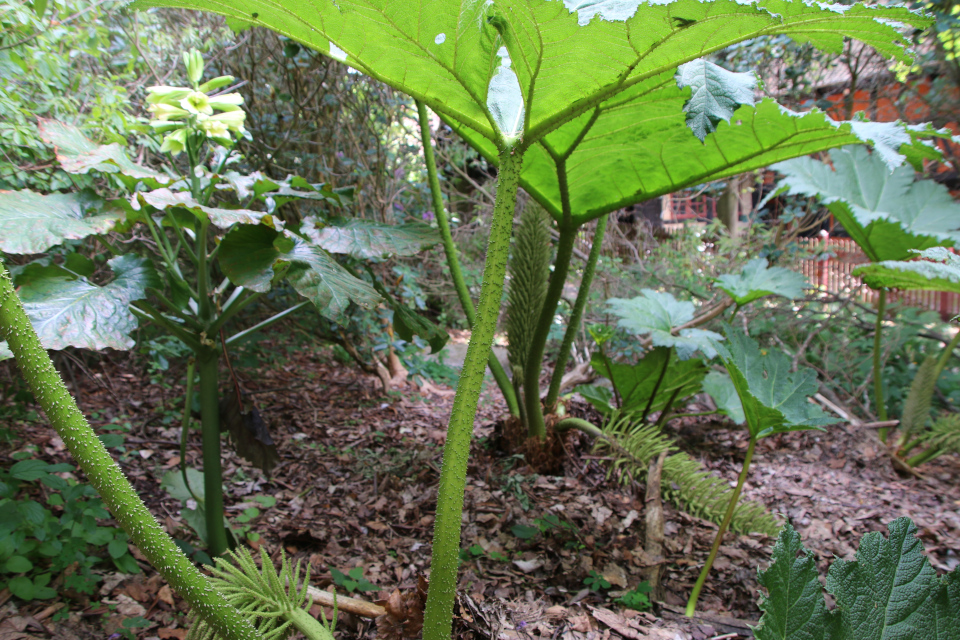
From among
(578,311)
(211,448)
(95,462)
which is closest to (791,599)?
(95,462)

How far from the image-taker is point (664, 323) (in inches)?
88.3

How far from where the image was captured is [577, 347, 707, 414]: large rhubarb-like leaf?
231cm

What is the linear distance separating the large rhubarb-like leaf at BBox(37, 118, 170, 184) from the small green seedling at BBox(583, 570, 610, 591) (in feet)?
5.24

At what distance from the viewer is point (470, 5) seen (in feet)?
2.63

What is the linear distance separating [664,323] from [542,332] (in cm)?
69

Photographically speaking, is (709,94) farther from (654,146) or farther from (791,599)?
(654,146)

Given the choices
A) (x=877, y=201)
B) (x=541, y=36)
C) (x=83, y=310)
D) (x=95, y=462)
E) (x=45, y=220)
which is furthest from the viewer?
(x=877, y=201)

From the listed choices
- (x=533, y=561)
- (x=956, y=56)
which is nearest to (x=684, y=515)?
(x=533, y=561)

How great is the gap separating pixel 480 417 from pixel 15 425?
219 cm

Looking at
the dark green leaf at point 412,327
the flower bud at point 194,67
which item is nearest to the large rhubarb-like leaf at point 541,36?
the flower bud at point 194,67

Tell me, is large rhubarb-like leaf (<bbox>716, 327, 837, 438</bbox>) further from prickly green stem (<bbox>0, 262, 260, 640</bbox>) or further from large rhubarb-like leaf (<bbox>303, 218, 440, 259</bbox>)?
prickly green stem (<bbox>0, 262, 260, 640</bbox>)

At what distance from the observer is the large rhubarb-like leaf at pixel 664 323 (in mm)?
1971

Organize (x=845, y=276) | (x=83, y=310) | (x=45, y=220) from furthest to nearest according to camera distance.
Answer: (x=845, y=276)
(x=45, y=220)
(x=83, y=310)

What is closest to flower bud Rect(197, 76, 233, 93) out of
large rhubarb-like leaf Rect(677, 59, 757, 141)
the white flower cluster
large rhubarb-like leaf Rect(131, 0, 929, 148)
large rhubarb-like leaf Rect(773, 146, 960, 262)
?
the white flower cluster
